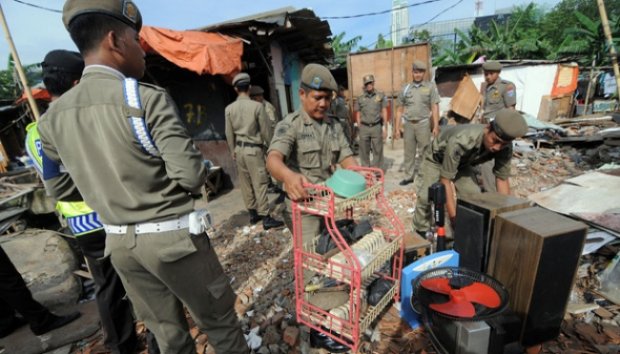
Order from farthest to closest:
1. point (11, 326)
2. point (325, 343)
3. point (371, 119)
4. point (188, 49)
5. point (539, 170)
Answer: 1. point (371, 119)
2. point (539, 170)
3. point (188, 49)
4. point (11, 326)
5. point (325, 343)

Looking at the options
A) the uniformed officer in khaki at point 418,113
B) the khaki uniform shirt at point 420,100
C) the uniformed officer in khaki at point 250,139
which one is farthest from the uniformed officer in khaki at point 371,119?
the uniformed officer in khaki at point 250,139

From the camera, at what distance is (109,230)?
1.52 m

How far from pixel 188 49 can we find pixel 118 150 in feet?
13.5

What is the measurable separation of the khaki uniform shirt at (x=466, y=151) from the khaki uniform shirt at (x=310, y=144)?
111 cm

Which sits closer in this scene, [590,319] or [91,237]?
[91,237]

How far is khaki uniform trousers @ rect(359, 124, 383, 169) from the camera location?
6406 millimetres

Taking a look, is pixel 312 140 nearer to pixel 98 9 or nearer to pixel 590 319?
pixel 98 9

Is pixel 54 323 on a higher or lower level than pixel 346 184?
lower

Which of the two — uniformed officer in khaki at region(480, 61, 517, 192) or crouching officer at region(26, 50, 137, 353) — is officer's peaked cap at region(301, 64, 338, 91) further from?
uniformed officer in khaki at region(480, 61, 517, 192)

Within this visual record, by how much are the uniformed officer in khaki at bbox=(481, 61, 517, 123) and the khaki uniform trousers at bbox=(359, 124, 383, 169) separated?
228cm

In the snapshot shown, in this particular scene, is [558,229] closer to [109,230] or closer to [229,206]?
[109,230]

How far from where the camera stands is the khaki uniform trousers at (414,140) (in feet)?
19.5

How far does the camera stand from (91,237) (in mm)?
2154

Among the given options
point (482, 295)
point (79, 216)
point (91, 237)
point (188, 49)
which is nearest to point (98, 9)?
point (79, 216)
